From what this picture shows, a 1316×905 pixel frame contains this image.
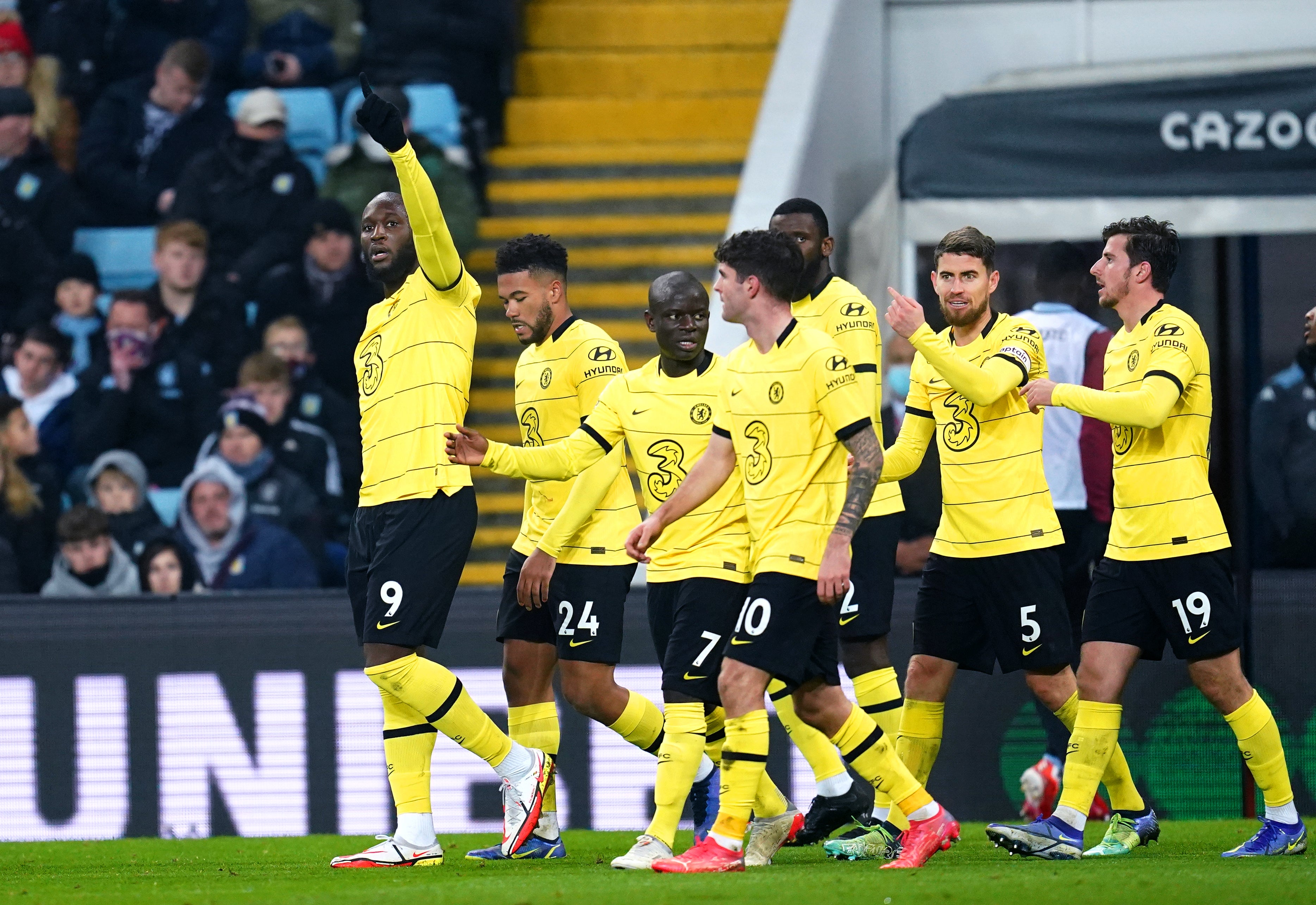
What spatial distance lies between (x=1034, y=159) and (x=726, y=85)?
3.75 meters

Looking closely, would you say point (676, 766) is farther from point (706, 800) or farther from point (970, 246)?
point (970, 246)

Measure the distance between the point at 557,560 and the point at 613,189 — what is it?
575cm

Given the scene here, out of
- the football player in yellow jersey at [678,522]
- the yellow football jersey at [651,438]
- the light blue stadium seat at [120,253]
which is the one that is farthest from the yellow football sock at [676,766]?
the light blue stadium seat at [120,253]

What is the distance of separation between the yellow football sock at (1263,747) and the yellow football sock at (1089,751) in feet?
1.51

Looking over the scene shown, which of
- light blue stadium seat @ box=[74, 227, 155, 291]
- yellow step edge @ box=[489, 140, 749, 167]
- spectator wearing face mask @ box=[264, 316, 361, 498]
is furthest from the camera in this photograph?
yellow step edge @ box=[489, 140, 749, 167]

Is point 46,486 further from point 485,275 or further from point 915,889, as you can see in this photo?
point 915,889

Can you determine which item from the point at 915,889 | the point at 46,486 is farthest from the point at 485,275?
the point at 915,889

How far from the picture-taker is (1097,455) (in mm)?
8844

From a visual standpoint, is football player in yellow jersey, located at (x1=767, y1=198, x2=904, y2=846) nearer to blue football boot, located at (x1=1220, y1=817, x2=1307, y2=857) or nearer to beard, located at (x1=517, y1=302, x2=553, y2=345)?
beard, located at (x1=517, y1=302, x2=553, y2=345)

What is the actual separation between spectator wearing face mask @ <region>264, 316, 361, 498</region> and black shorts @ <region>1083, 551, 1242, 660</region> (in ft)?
16.4

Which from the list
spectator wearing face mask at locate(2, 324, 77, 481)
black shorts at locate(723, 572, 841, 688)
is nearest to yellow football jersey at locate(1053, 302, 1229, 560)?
black shorts at locate(723, 572, 841, 688)

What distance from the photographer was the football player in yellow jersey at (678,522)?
638cm

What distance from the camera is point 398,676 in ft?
22.2

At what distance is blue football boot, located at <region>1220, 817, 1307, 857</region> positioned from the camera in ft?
22.5
